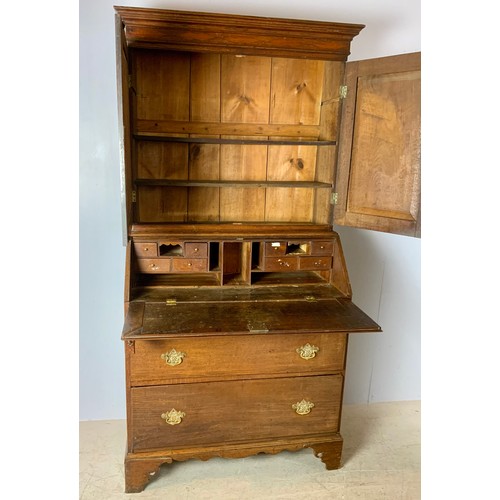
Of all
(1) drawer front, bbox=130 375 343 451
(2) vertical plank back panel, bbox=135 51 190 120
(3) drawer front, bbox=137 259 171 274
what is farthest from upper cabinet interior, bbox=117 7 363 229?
(1) drawer front, bbox=130 375 343 451

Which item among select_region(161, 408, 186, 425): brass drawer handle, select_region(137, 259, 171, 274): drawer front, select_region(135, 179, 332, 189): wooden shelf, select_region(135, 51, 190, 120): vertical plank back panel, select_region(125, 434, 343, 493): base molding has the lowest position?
select_region(125, 434, 343, 493): base molding

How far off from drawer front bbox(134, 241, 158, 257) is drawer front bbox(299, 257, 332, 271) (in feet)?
2.31

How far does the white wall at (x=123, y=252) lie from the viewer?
218 centimetres

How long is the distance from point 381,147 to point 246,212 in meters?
0.79

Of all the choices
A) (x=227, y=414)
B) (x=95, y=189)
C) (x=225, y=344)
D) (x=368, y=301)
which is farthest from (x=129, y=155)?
(x=368, y=301)

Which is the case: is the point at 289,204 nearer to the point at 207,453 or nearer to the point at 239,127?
the point at 239,127

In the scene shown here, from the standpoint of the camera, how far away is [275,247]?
7.20 ft

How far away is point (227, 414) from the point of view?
201cm

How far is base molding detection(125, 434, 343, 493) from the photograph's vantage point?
6.49ft

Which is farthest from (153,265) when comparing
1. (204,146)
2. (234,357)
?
(204,146)

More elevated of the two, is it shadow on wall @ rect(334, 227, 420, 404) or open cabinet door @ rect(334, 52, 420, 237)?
open cabinet door @ rect(334, 52, 420, 237)

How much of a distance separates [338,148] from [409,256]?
87 cm

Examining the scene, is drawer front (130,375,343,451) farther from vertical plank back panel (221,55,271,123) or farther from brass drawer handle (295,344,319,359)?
vertical plank back panel (221,55,271,123)

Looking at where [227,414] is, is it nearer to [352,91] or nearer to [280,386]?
[280,386]
